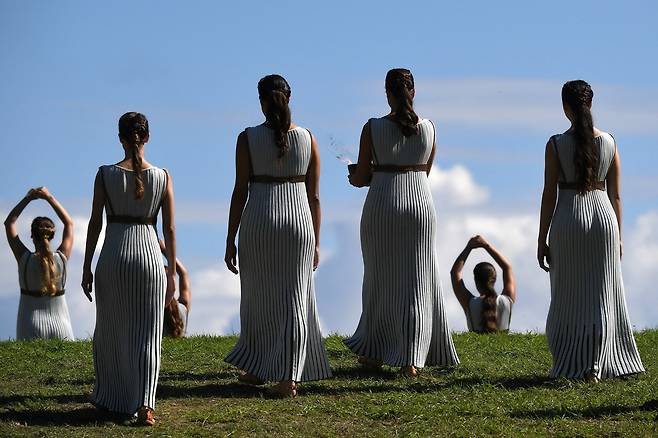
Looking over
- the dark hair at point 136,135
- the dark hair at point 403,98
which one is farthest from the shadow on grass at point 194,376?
the dark hair at point 403,98

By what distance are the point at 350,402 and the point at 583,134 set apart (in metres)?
3.57

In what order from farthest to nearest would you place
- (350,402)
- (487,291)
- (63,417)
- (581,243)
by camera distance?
(487,291)
(581,243)
(350,402)
(63,417)

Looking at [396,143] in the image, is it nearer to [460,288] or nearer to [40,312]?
[460,288]

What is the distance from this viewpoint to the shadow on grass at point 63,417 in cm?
1509

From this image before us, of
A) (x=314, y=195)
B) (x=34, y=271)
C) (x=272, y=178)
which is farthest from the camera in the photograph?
(x=34, y=271)

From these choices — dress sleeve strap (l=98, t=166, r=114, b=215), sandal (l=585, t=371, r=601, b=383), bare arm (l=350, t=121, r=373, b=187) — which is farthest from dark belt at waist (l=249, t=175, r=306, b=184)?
sandal (l=585, t=371, r=601, b=383)

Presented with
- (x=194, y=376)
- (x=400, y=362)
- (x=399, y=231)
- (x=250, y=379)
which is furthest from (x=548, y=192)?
(x=194, y=376)

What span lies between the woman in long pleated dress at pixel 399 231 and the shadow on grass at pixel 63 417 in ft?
10.3

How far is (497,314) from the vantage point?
22.3 meters

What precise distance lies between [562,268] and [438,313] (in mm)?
1409

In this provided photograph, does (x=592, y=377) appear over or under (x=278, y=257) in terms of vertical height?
under

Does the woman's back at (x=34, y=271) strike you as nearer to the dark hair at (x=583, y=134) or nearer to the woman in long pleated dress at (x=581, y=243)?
the woman in long pleated dress at (x=581, y=243)

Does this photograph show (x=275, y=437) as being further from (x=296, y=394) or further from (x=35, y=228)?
(x=35, y=228)

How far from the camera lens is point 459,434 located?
14.6 metres
